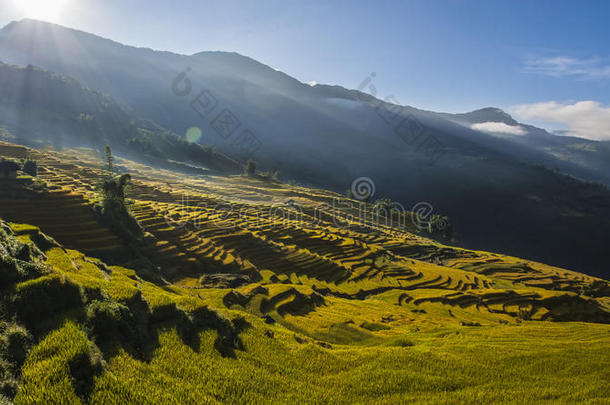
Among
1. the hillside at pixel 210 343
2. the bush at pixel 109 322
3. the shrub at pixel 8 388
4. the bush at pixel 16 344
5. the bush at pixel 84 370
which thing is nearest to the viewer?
the shrub at pixel 8 388

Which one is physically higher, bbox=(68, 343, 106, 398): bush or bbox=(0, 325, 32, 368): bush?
bbox=(0, 325, 32, 368): bush

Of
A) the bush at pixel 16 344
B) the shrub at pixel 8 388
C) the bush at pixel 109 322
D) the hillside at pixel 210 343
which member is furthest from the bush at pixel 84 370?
the bush at pixel 109 322

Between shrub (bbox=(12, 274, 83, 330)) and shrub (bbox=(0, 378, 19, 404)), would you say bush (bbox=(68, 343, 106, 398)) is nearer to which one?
shrub (bbox=(0, 378, 19, 404))

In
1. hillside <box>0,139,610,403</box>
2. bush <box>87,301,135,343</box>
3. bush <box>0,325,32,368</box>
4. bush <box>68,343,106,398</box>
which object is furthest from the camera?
bush <box>87,301,135,343</box>

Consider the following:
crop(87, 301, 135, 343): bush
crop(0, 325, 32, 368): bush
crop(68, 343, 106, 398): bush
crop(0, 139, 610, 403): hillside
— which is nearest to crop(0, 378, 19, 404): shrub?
crop(0, 139, 610, 403): hillside

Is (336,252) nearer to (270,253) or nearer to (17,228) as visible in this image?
(270,253)

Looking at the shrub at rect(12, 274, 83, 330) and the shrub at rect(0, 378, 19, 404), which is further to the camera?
the shrub at rect(12, 274, 83, 330)

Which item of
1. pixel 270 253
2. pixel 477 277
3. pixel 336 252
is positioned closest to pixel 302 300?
pixel 270 253

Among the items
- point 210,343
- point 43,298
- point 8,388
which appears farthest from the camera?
point 210,343

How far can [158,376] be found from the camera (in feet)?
30.3

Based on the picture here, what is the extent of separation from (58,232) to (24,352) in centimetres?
2945

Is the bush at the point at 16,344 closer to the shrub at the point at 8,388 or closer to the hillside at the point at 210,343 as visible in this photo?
the hillside at the point at 210,343

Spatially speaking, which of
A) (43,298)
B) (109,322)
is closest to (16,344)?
(43,298)

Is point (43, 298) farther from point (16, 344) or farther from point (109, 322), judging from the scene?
point (109, 322)
